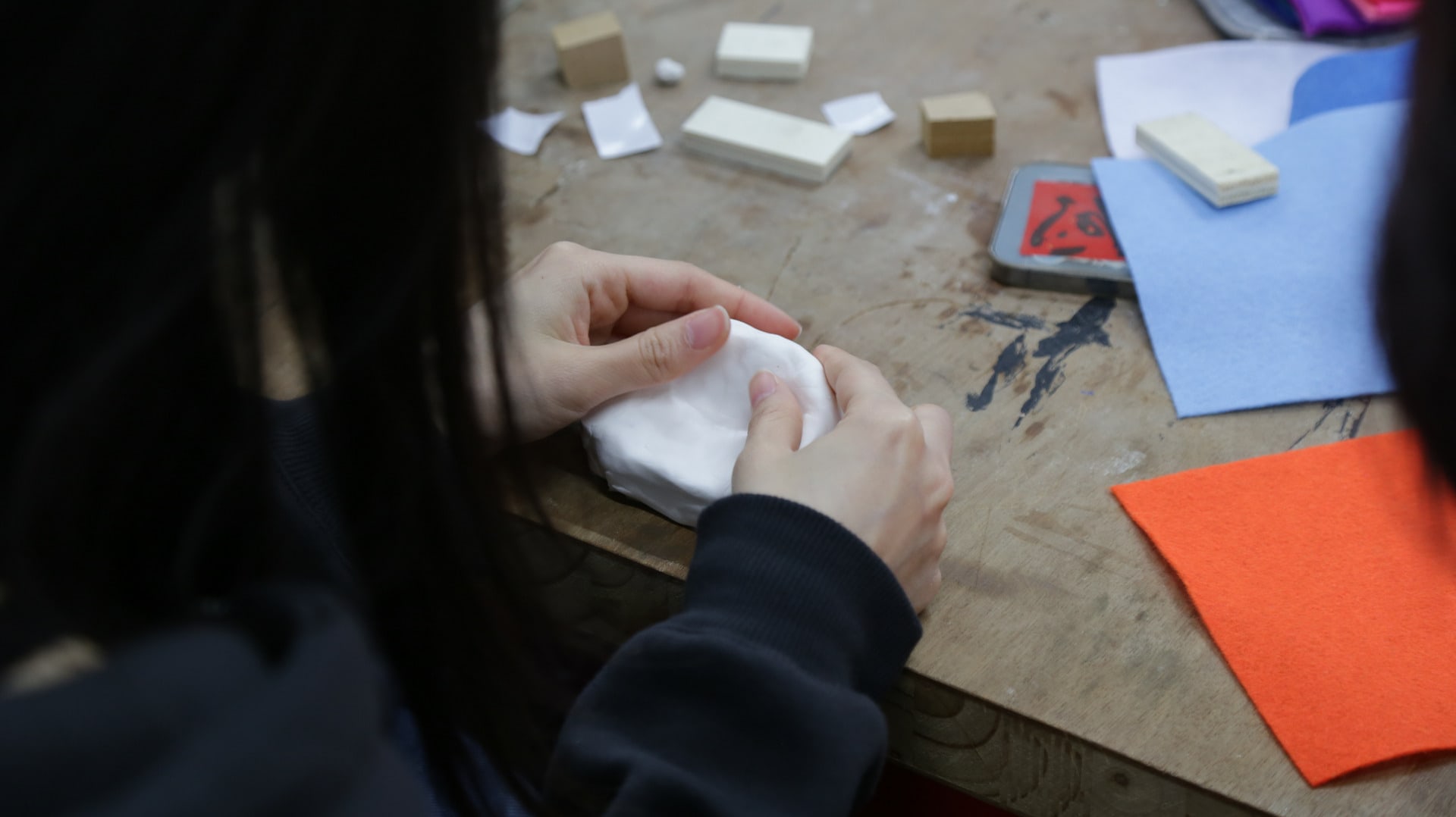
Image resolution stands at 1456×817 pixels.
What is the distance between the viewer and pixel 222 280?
1.23 feet

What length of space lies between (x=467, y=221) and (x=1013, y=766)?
1.42 feet

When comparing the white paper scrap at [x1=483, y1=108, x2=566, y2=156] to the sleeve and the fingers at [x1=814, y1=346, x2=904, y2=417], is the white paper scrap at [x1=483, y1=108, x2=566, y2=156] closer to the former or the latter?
the fingers at [x1=814, y1=346, x2=904, y2=417]

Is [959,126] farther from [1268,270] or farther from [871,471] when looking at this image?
[871,471]

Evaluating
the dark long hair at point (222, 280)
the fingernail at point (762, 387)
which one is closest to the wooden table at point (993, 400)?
the fingernail at point (762, 387)

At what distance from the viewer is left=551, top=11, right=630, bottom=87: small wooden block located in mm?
1144

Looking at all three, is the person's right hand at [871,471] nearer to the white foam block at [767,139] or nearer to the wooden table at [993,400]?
the wooden table at [993,400]

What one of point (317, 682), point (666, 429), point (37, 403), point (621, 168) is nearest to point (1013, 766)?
point (666, 429)

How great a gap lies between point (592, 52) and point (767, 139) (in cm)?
27

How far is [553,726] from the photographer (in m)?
0.59

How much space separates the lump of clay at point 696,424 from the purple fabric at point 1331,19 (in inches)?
30.3

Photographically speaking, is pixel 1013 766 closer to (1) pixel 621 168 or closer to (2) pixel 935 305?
(2) pixel 935 305

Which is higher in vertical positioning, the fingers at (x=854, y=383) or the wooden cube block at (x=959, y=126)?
the wooden cube block at (x=959, y=126)

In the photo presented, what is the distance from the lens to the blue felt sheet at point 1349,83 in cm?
95

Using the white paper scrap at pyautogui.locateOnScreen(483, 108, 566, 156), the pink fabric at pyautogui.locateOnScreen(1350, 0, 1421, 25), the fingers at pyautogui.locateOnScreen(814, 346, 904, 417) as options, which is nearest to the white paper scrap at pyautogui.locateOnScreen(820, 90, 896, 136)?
the white paper scrap at pyautogui.locateOnScreen(483, 108, 566, 156)
